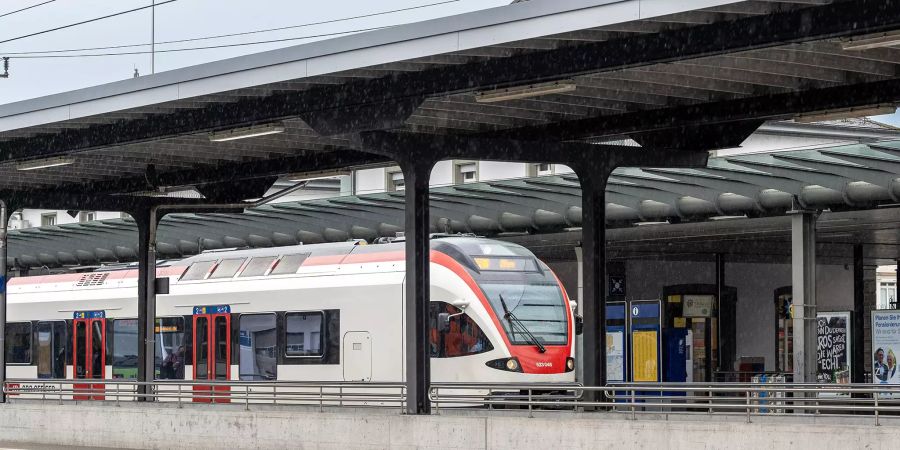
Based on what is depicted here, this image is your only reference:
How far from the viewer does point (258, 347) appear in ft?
86.9

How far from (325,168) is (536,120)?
4234mm

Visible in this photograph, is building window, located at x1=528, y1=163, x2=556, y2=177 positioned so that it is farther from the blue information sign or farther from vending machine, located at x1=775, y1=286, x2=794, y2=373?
the blue information sign

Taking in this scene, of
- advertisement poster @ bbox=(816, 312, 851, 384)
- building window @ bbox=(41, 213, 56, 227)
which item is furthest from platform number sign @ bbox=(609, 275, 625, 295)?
building window @ bbox=(41, 213, 56, 227)

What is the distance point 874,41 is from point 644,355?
1648cm

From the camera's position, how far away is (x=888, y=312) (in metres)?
24.5

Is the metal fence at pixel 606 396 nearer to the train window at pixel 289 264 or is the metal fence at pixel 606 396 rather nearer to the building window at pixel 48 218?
the train window at pixel 289 264

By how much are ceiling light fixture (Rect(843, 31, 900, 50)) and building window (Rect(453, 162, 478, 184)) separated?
31.2 meters

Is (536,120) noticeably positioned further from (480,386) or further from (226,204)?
(226,204)

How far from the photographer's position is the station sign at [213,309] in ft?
89.5

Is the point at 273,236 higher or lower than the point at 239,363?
higher

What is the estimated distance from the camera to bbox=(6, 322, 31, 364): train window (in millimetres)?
33125

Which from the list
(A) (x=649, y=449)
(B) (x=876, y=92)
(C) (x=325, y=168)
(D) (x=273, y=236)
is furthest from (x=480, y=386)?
(D) (x=273, y=236)

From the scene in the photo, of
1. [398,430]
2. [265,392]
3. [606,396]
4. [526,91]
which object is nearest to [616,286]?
[265,392]

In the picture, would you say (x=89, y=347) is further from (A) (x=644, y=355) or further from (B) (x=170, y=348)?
(A) (x=644, y=355)
